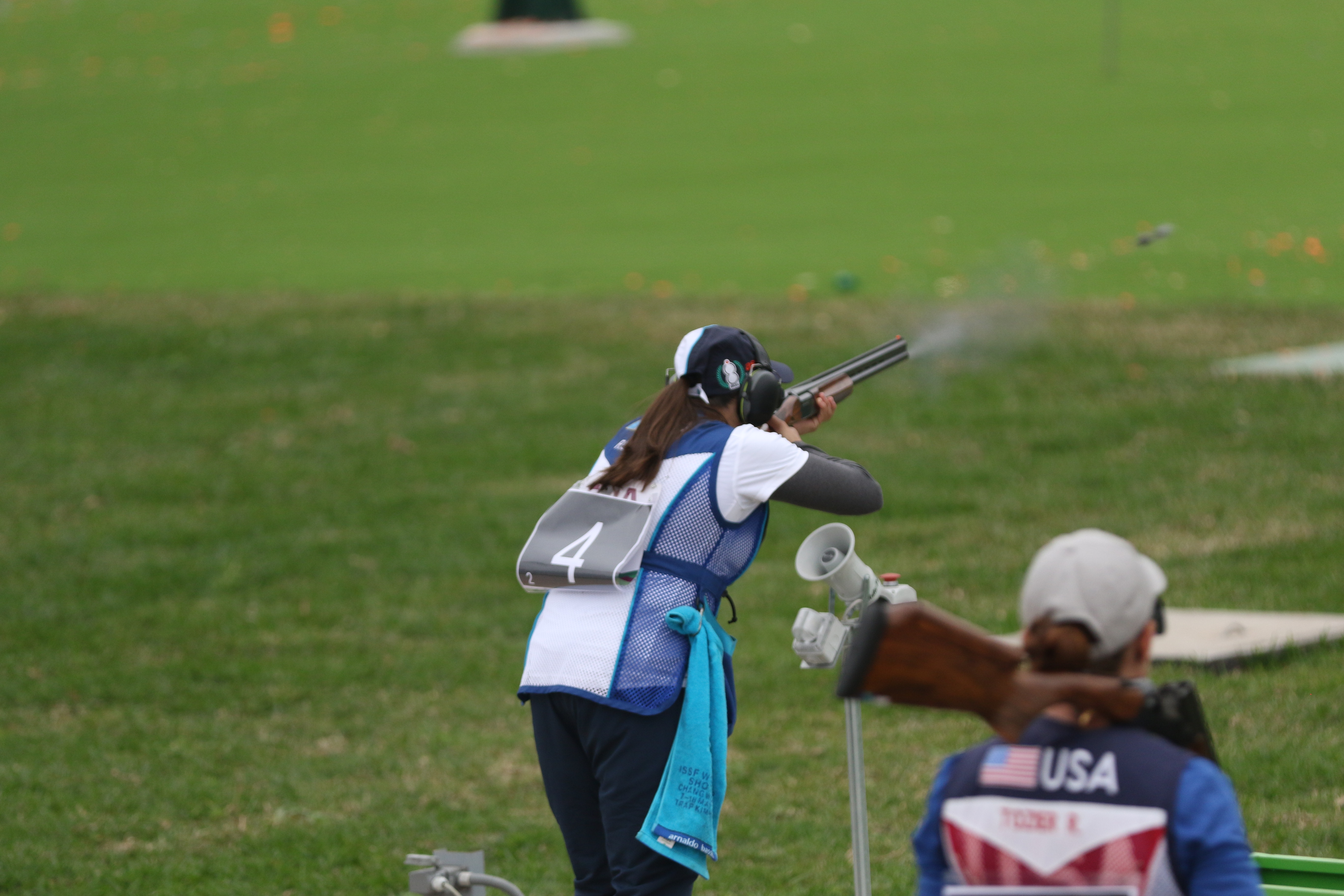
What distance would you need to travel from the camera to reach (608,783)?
13.6 feet

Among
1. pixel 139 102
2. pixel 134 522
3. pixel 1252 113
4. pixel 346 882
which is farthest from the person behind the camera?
pixel 139 102

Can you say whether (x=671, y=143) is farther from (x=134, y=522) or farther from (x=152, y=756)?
(x=152, y=756)

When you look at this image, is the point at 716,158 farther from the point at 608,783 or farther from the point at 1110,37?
the point at 608,783

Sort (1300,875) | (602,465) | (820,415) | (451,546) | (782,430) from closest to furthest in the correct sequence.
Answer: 1. (1300,875)
2. (602,465)
3. (782,430)
4. (820,415)
5. (451,546)

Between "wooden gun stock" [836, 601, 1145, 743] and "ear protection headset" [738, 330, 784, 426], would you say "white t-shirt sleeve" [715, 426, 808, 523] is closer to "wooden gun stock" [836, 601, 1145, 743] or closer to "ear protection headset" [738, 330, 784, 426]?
"ear protection headset" [738, 330, 784, 426]

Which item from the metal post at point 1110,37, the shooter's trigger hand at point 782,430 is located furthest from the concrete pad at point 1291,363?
the metal post at point 1110,37

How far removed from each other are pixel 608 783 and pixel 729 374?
106 centimetres

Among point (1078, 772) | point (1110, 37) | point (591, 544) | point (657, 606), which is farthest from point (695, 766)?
point (1110, 37)

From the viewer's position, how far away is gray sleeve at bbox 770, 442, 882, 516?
4180 millimetres

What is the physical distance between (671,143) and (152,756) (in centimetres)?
1445

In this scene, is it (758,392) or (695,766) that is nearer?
(695,766)

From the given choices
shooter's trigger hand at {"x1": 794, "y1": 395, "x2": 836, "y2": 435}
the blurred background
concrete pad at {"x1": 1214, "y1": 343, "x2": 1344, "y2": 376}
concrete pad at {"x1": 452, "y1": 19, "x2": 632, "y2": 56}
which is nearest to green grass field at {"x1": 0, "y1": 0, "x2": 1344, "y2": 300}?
the blurred background

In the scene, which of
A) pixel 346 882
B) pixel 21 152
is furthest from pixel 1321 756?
pixel 21 152

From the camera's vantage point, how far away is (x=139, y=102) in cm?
2597
